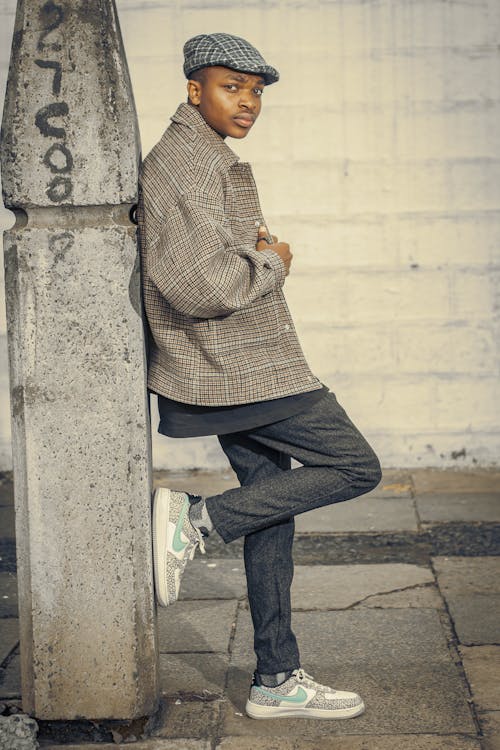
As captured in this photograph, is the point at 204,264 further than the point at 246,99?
No

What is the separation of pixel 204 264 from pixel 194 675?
1.55 metres

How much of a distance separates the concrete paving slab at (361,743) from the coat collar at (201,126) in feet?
5.48

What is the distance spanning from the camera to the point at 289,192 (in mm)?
7031

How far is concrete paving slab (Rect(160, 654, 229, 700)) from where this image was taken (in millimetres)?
3852

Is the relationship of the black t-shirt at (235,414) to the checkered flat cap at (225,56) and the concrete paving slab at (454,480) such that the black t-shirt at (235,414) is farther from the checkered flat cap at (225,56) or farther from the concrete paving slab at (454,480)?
the concrete paving slab at (454,480)

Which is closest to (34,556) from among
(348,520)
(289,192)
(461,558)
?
(461,558)

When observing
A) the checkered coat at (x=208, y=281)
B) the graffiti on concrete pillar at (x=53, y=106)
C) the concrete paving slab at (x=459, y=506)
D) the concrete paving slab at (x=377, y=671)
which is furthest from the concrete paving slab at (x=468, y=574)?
the graffiti on concrete pillar at (x=53, y=106)

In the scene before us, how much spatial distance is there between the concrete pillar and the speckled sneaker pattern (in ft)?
0.13

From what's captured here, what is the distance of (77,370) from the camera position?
3.37 meters

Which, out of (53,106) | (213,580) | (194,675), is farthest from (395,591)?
(53,106)

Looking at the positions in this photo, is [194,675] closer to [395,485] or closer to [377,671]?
[377,671]

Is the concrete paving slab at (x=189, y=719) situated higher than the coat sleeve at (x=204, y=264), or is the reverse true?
the coat sleeve at (x=204, y=264)

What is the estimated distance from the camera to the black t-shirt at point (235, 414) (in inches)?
135

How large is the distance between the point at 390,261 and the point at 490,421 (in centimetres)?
113
